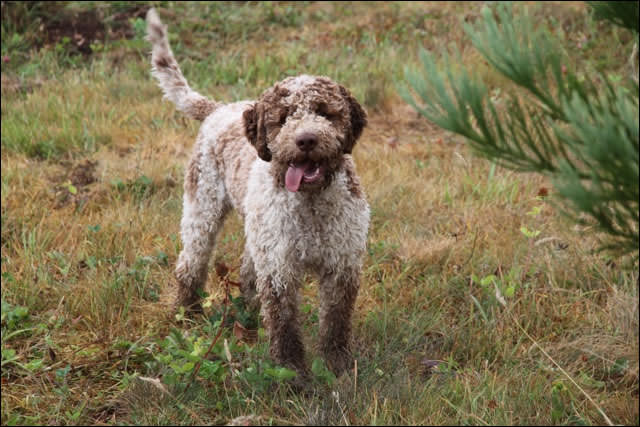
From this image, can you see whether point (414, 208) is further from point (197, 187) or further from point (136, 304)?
point (136, 304)

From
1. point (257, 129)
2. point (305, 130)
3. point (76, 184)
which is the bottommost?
point (76, 184)

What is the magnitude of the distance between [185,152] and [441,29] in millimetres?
4190

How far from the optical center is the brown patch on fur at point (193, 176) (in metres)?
4.03

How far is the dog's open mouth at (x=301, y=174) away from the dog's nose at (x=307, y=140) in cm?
14

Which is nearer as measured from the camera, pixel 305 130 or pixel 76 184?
pixel 305 130

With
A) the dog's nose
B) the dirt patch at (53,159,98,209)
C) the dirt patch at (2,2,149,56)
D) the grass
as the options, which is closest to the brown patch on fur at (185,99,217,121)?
the grass

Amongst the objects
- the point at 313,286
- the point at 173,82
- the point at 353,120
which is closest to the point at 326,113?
the point at 353,120

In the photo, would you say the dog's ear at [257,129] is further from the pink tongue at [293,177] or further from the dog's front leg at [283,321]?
the dog's front leg at [283,321]

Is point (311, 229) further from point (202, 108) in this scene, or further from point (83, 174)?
point (83, 174)

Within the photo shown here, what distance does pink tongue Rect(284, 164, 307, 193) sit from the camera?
2975 millimetres

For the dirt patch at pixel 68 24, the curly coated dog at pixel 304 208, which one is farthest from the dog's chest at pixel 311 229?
the dirt patch at pixel 68 24

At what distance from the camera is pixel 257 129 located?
3.20 m

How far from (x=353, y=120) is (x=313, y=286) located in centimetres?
139

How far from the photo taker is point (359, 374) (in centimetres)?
316
